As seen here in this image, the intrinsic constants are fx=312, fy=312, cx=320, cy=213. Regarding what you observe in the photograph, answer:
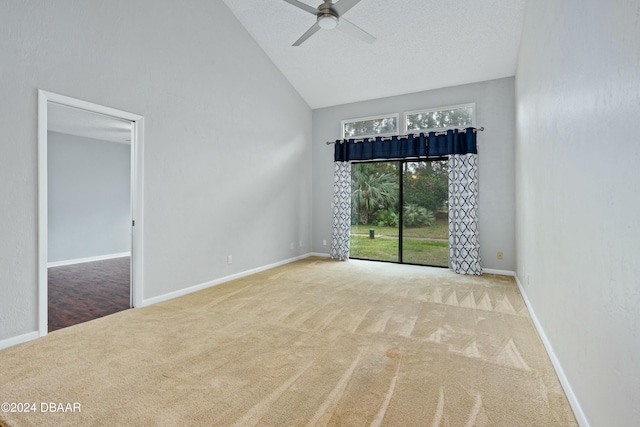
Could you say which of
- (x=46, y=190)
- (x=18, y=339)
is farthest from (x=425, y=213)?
(x=18, y=339)

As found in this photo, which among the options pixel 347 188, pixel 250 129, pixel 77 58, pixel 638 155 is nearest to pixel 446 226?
pixel 347 188

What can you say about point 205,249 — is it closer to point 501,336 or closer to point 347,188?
point 347,188

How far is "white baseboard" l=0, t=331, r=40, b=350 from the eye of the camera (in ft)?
7.96

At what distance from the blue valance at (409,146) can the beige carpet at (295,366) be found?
8.44 feet

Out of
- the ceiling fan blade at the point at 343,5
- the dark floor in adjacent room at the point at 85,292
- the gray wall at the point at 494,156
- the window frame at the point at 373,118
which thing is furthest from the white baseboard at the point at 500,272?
the dark floor in adjacent room at the point at 85,292

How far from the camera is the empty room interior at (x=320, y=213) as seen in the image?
64.4 inches

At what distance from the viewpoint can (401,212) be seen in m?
5.74

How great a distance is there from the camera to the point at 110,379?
2.00 m

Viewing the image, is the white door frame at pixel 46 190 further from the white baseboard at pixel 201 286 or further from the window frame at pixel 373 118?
the window frame at pixel 373 118

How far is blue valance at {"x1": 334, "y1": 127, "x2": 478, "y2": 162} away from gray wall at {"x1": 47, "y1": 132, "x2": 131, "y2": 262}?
495 cm

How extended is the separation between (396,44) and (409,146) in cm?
166

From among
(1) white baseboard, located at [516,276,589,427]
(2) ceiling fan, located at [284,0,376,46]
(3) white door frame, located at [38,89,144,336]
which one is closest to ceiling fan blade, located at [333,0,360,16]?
(2) ceiling fan, located at [284,0,376,46]

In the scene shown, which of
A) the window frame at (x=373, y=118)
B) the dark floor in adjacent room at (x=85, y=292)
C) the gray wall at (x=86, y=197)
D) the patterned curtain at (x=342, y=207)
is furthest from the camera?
the patterned curtain at (x=342, y=207)

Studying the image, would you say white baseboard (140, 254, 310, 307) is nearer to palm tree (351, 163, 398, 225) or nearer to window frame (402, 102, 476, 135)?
palm tree (351, 163, 398, 225)
